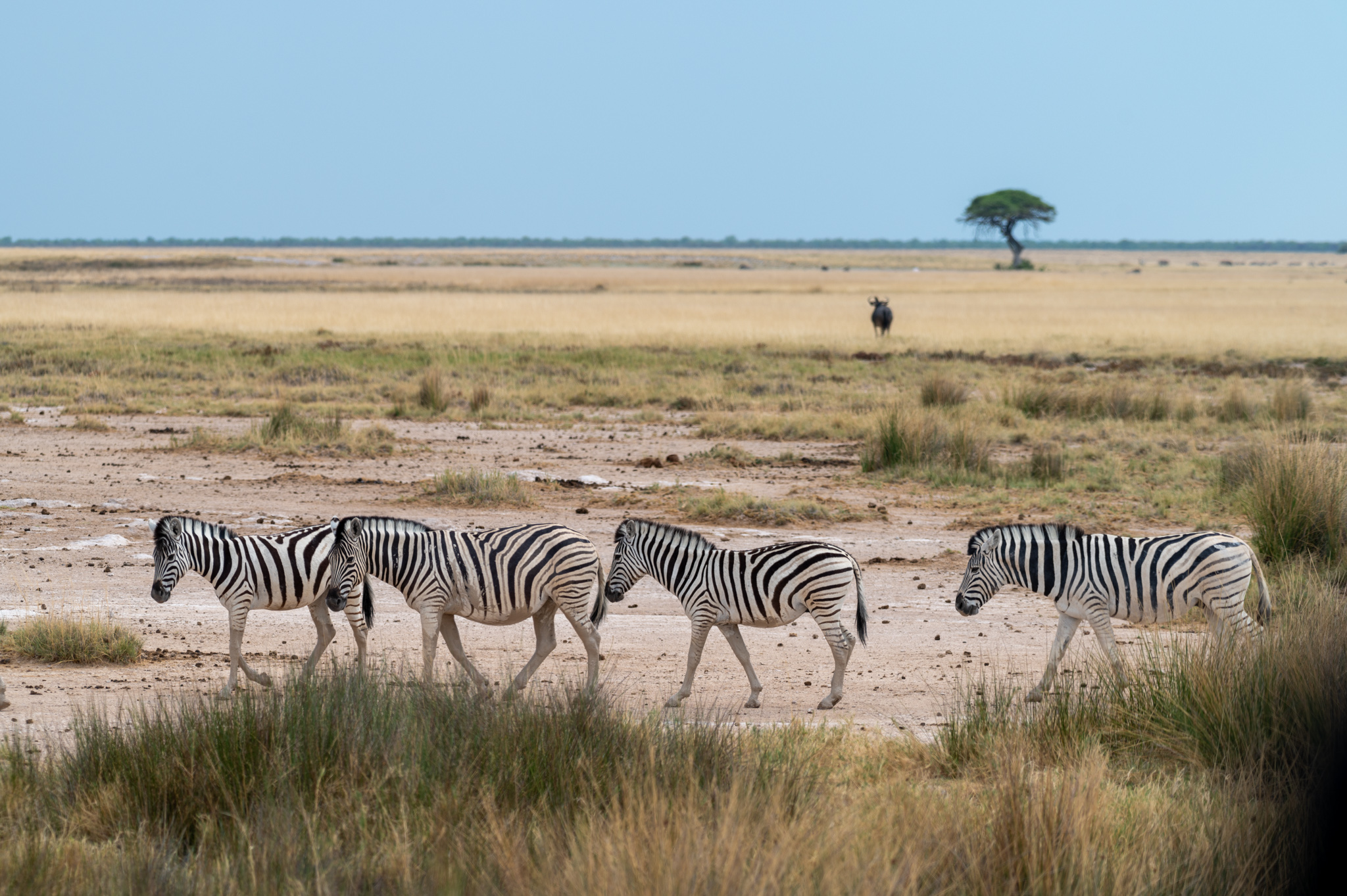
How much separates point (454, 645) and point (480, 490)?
300 inches

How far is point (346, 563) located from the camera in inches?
322

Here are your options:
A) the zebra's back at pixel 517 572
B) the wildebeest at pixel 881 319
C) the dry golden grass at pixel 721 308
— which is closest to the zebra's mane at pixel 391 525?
the zebra's back at pixel 517 572

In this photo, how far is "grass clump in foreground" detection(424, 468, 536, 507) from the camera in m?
15.8

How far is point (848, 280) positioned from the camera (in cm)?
10188

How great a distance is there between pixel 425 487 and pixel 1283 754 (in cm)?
1255

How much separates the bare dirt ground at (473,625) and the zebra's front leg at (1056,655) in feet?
0.66

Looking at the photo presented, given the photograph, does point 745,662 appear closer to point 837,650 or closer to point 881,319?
point 837,650

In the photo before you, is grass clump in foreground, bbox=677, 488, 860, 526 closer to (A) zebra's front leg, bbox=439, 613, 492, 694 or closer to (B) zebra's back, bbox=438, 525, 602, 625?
(A) zebra's front leg, bbox=439, 613, 492, 694

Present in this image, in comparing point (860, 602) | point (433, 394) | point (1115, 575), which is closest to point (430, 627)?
point (860, 602)

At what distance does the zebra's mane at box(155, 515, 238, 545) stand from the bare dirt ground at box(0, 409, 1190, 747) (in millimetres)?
969

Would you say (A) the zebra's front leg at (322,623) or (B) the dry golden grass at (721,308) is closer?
(A) the zebra's front leg at (322,623)

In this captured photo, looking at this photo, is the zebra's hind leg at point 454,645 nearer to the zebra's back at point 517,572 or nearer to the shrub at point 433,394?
the zebra's back at point 517,572

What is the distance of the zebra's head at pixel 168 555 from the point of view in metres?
8.13

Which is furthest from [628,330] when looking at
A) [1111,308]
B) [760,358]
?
[1111,308]
